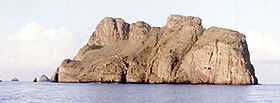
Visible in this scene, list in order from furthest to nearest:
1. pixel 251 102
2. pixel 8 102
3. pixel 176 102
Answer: pixel 251 102 < pixel 176 102 < pixel 8 102

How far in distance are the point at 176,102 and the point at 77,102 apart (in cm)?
1764

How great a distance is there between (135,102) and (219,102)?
52.0ft

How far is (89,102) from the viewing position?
10100 centimetres

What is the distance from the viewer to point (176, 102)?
103 meters

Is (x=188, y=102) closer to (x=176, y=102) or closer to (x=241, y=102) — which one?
(x=176, y=102)

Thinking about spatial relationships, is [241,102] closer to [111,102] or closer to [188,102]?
[188,102]

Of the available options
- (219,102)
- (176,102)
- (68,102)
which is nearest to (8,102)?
(68,102)

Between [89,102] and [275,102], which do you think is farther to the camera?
[275,102]

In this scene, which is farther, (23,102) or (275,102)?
(275,102)

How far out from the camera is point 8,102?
95.6 meters

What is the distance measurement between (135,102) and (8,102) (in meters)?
21.8

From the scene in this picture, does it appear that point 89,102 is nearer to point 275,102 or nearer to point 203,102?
point 203,102

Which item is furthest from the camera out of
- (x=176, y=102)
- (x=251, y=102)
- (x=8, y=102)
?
(x=251, y=102)

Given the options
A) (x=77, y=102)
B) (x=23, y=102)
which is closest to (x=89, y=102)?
(x=77, y=102)
